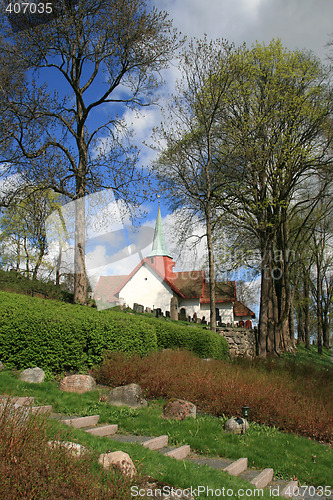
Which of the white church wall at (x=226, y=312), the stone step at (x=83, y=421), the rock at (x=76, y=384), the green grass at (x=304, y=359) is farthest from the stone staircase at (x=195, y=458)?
the white church wall at (x=226, y=312)

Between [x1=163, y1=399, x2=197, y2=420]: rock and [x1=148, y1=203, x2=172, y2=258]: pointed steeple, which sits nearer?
[x1=163, y1=399, x2=197, y2=420]: rock

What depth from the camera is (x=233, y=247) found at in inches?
846

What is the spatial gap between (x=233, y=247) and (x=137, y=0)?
41.1ft

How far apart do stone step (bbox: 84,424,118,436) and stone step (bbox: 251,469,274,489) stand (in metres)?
2.20

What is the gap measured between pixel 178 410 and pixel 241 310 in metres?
42.5

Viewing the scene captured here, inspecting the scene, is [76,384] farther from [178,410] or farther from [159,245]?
[159,245]

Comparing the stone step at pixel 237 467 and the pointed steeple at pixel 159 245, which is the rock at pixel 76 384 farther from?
the pointed steeple at pixel 159 245

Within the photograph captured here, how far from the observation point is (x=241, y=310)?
4859 cm

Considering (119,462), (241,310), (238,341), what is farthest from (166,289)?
(119,462)

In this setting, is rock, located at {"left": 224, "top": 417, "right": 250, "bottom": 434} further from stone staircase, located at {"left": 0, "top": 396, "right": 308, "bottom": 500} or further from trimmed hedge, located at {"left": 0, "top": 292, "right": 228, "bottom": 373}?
trimmed hedge, located at {"left": 0, "top": 292, "right": 228, "bottom": 373}

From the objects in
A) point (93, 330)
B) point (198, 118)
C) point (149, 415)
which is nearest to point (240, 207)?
point (198, 118)

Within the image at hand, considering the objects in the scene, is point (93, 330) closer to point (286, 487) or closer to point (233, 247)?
point (286, 487)

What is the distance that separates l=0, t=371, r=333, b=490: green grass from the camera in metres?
4.65

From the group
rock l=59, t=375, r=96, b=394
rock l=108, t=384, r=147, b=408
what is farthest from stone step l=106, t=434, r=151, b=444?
rock l=59, t=375, r=96, b=394
